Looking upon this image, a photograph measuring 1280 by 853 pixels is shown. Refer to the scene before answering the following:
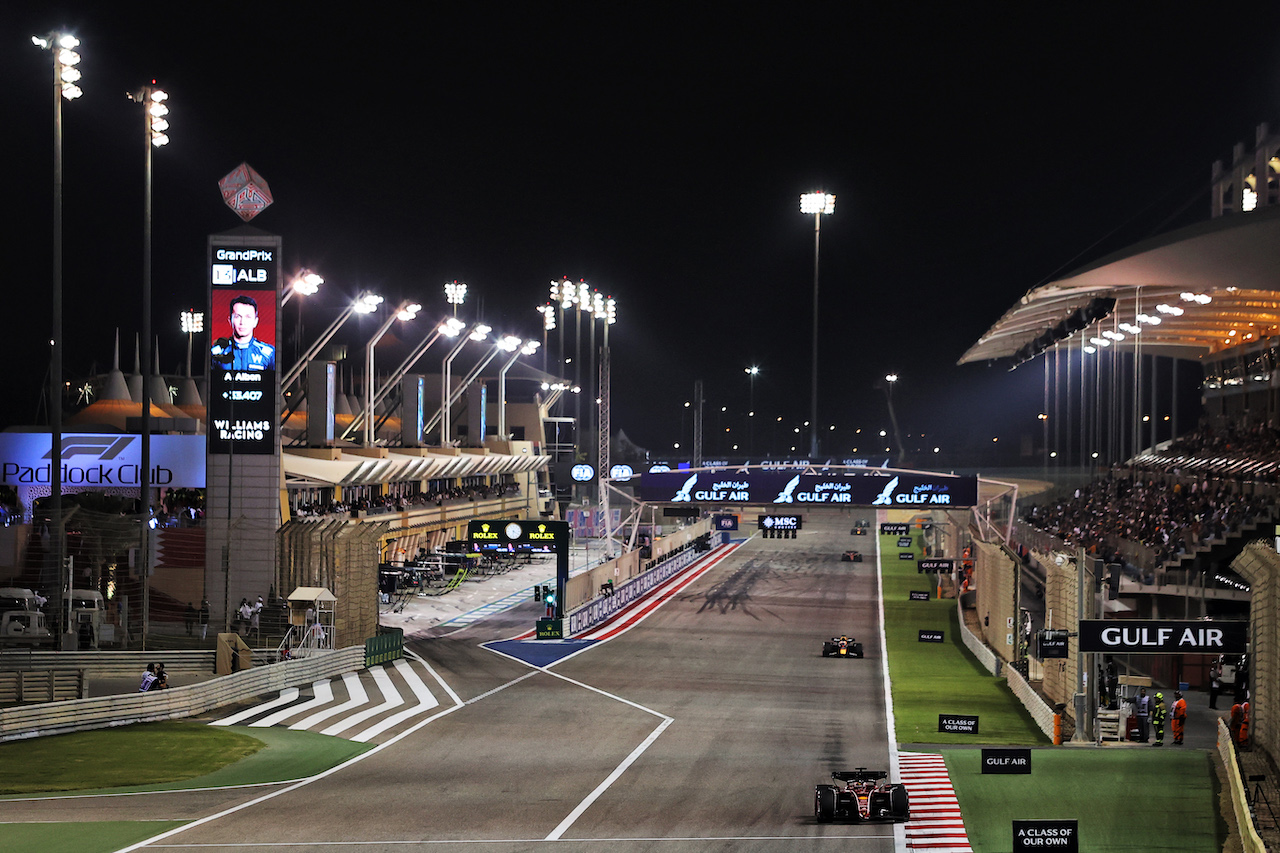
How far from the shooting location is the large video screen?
4497 centimetres

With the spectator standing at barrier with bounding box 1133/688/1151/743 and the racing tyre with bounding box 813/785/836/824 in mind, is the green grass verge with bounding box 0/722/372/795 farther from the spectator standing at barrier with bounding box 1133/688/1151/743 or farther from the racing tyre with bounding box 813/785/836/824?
the spectator standing at barrier with bounding box 1133/688/1151/743

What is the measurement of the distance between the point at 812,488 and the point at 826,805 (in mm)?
32470

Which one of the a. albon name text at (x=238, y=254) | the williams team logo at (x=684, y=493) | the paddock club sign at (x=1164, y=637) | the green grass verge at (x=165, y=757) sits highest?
the a. albon name text at (x=238, y=254)

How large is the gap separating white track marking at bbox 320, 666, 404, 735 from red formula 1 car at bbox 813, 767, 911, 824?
42.7ft

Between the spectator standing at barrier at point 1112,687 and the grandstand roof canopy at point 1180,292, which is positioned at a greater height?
the grandstand roof canopy at point 1180,292

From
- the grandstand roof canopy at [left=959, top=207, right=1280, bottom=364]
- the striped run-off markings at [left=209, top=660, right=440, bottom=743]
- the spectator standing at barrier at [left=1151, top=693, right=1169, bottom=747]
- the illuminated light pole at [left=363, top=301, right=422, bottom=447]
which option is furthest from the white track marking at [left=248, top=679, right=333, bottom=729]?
the illuminated light pole at [left=363, top=301, right=422, bottom=447]

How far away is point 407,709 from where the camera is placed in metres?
32.5

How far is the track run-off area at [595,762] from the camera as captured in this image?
20055mm

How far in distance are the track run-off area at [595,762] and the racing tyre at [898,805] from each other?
206mm

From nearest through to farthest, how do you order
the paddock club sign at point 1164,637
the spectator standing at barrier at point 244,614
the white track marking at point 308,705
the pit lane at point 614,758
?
the pit lane at point 614,758 → the paddock club sign at point 1164,637 → the white track marking at point 308,705 → the spectator standing at barrier at point 244,614

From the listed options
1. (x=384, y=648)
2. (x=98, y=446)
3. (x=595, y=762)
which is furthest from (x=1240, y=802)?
(x=98, y=446)

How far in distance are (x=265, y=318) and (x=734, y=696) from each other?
22.0 meters

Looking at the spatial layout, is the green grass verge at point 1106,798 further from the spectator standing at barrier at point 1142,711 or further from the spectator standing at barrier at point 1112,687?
the spectator standing at barrier at point 1112,687

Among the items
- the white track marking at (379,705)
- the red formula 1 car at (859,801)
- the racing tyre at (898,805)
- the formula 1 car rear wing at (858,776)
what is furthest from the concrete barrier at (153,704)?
the racing tyre at (898,805)
